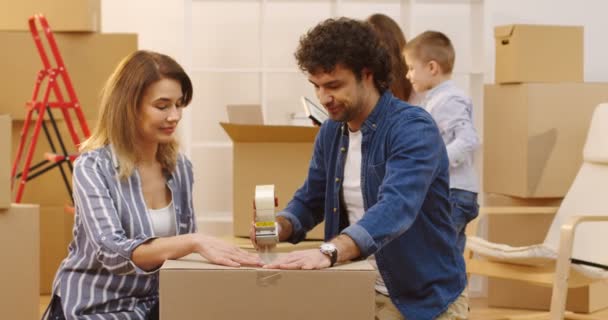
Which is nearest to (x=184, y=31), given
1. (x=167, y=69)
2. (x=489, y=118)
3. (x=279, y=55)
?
(x=279, y=55)

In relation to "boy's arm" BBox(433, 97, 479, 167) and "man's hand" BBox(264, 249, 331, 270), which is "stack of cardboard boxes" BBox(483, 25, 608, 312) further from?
"man's hand" BBox(264, 249, 331, 270)

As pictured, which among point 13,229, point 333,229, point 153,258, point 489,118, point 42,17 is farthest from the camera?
point 489,118

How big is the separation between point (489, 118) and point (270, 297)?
9.93 feet

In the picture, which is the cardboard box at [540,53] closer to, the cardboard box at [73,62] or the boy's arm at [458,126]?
the boy's arm at [458,126]

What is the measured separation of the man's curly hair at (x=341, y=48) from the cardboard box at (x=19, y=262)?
1387mm

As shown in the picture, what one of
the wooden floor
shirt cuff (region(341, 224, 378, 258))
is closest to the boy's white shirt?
the wooden floor

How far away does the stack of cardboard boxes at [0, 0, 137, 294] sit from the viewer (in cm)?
437

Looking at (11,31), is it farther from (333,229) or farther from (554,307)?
(333,229)

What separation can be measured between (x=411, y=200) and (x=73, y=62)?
3004mm

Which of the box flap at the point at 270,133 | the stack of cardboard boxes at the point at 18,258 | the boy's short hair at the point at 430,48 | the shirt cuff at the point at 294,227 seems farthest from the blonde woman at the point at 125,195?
the boy's short hair at the point at 430,48

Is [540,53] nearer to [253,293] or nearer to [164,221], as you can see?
[164,221]

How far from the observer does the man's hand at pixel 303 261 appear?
1506mm

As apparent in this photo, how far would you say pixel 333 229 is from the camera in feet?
6.32

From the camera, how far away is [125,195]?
1.97 m
